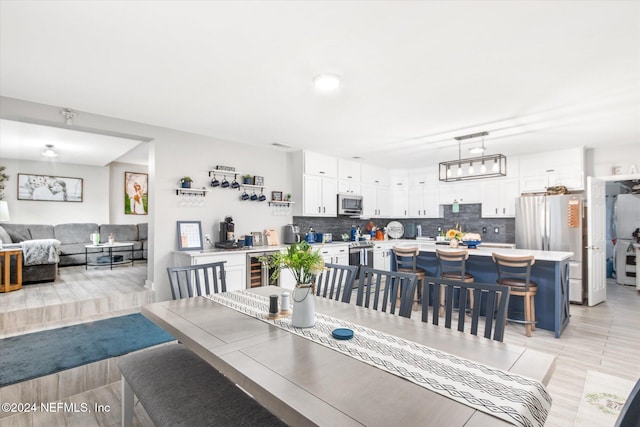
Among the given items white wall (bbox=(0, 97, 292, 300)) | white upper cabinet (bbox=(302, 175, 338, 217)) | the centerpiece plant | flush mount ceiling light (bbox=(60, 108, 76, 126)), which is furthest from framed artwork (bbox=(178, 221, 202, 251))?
the centerpiece plant

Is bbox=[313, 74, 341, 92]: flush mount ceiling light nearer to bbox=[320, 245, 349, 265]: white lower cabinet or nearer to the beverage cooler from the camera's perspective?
the beverage cooler

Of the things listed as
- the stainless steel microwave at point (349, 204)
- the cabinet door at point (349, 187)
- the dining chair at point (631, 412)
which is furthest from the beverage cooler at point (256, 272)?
the dining chair at point (631, 412)

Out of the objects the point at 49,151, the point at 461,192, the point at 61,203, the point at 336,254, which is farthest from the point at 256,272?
the point at 61,203

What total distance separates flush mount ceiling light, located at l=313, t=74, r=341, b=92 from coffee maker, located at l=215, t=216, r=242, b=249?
255 cm

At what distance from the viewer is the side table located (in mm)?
4445

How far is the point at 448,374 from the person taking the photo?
120cm

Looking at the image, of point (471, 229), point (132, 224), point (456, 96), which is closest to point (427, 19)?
point (456, 96)

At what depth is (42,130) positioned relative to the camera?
4.86m

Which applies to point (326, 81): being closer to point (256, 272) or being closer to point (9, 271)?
point (256, 272)

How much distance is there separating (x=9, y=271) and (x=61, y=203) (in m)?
3.37

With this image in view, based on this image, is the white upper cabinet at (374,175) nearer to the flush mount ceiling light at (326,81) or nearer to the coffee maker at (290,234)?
the coffee maker at (290,234)

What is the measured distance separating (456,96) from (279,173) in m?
3.23

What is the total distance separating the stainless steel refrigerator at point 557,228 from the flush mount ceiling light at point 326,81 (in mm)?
4186

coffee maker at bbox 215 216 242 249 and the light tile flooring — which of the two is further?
coffee maker at bbox 215 216 242 249
